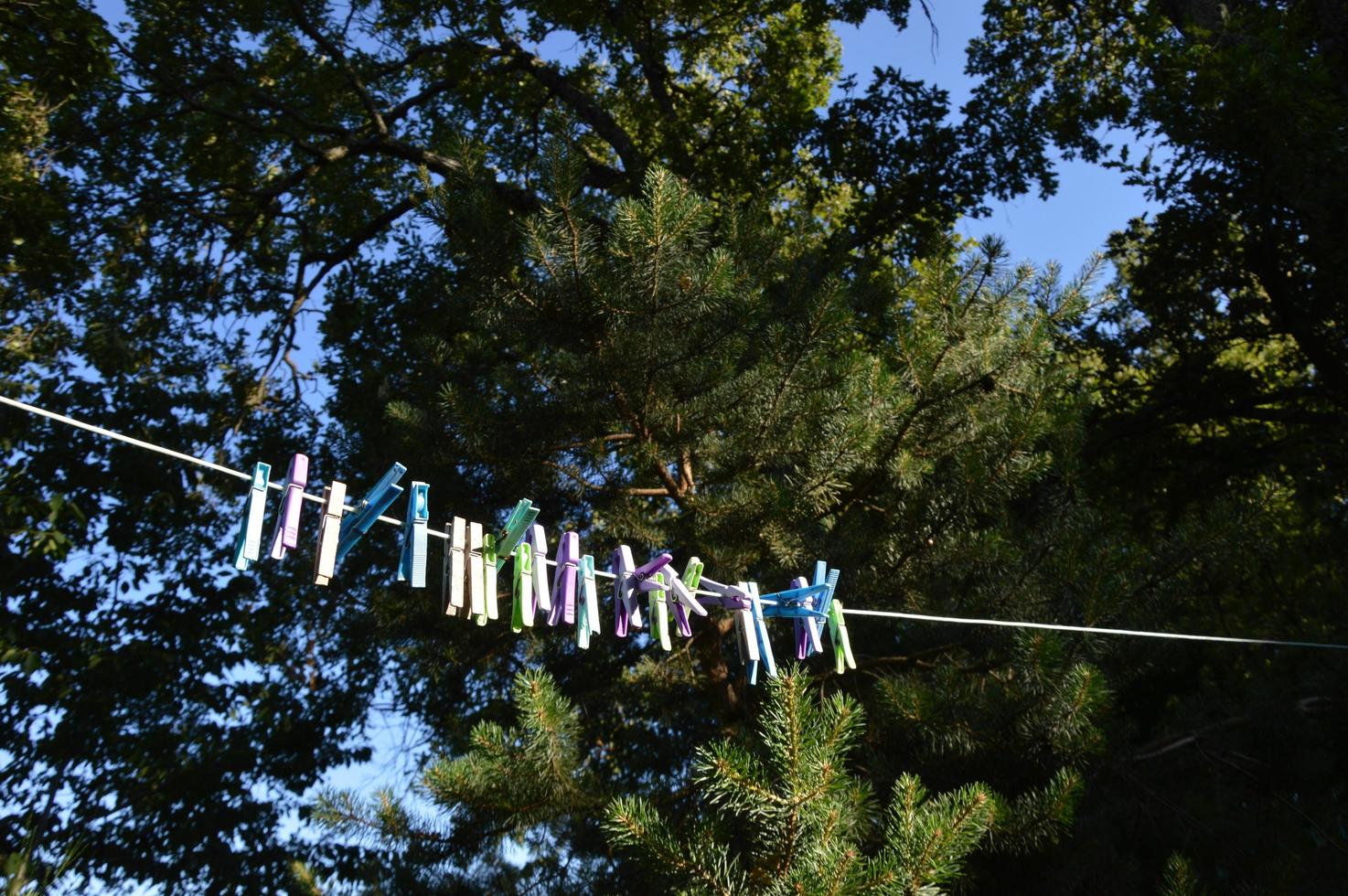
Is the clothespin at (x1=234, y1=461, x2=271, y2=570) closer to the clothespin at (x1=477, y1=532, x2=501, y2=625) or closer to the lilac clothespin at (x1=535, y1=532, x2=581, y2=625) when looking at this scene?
the clothespin at (x1=477, y1=532, x2=501, y2=625)

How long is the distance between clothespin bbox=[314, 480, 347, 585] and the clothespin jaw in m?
0.95

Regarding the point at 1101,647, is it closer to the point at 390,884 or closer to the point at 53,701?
the point at 390,884

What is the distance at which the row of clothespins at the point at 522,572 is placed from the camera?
3.02 metres

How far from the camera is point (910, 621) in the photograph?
5027 millimetres

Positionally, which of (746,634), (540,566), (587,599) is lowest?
(746,634)

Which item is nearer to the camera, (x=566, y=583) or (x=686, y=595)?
(x=566, y=583)

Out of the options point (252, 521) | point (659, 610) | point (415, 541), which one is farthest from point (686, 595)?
point (252, 521)

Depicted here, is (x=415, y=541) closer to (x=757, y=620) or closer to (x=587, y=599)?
(x=587, y=599)

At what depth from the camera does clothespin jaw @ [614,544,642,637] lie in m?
3.64

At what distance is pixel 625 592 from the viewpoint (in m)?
3.67

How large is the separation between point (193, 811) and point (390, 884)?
2.32 meters

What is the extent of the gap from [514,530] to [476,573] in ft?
0.57

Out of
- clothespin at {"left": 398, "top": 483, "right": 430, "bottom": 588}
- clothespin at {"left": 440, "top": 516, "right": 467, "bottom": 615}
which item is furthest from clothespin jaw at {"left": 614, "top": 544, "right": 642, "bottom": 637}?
clothespin at {"left": 398, "top": 483, "right": 430, "bottom": 588}

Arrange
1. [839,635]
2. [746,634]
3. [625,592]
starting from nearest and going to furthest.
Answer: [625,592]
[746,634]
[839,635]
